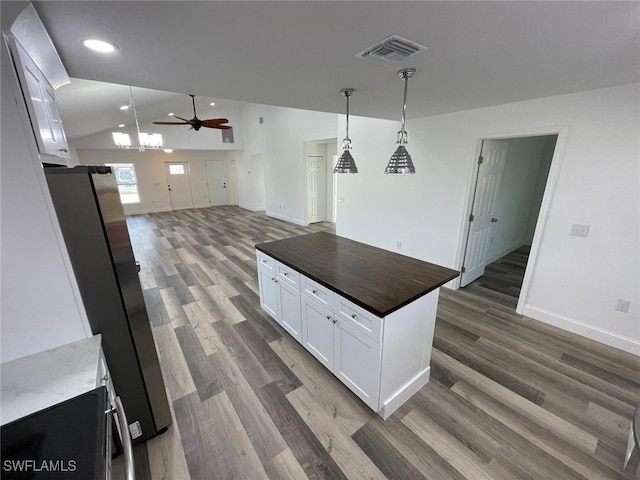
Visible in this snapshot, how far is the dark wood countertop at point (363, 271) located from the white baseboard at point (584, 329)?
1.77m

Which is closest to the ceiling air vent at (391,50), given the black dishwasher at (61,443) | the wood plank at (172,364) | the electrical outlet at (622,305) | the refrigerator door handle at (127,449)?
the black dishwasher at (61,443)

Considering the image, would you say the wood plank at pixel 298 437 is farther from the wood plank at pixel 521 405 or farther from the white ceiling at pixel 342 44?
the white ceiling at pixel 342 44

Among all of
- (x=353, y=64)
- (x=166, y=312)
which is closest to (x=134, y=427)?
(x=166, y=312)

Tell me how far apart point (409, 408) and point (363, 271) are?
104 centimetres

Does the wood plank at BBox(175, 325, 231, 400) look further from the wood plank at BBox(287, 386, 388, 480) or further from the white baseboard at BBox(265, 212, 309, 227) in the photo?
the white baseboard at BBox(265, 212, 309, 227)

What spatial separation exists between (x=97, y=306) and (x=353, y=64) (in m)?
2.05

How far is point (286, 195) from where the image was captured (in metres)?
7.61

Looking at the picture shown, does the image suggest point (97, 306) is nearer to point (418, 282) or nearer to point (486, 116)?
point (418, 282)

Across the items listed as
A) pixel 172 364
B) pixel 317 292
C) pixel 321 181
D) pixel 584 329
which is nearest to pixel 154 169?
pixel 321 181

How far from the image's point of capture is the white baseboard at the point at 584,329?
7.81ft

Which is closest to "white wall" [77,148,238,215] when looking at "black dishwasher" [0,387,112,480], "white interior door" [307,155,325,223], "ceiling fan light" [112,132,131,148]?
"ceiling fan light" [112,132,131,148]

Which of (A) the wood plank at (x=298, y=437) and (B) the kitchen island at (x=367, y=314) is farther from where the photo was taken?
(B) the kitchen island at (x=367, y=314)

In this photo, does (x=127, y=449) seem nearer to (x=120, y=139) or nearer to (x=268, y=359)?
(x=268, y=359)

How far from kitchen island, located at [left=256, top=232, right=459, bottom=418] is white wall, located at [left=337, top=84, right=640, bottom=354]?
1.62 metres
